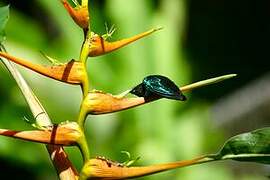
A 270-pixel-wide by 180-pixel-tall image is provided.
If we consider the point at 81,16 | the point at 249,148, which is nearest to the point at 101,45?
the point at 81,16

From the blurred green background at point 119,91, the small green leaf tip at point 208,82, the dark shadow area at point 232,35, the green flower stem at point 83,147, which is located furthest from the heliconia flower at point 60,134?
the dark shadow area at point 232,35

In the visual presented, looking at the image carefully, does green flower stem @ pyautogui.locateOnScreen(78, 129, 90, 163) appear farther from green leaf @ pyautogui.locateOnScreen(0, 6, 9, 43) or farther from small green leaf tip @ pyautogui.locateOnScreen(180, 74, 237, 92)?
green leaf @ pyautogui.locateOnScreen(0, 6, 9, 43)

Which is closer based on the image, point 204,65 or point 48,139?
point 48,139

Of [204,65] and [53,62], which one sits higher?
[204,65]

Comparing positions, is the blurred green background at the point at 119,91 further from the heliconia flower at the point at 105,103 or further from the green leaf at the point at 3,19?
the heliconia flower at the point at 105,103

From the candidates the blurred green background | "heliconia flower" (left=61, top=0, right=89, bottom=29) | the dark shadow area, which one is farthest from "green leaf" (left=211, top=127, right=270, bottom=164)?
the dark shadow area

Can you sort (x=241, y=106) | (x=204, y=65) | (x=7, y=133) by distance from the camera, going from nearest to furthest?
1. (x=7, y=133)
2. (x=241, y=106)
3. (x=204, y=65)

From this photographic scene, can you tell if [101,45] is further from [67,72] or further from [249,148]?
[249,148]

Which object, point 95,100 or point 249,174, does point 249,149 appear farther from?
point 249,174

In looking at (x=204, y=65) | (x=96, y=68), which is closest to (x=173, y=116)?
(x=96, y=68)
